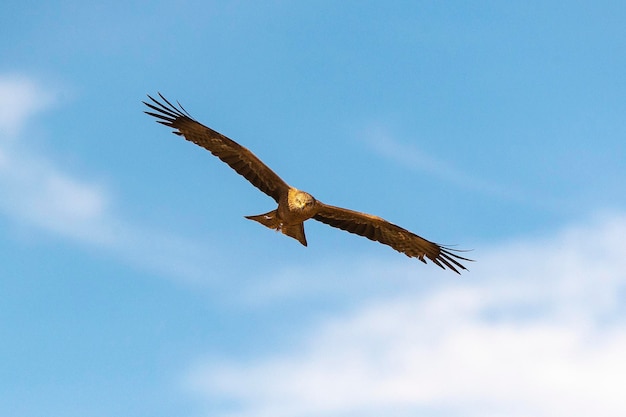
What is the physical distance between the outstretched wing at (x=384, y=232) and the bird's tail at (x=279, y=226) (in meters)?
0.55

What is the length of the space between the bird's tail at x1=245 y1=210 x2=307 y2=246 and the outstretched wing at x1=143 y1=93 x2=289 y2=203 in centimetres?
39

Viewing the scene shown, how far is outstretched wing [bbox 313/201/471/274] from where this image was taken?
18203 millimetres

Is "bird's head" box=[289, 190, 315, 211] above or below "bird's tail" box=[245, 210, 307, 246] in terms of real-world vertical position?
above

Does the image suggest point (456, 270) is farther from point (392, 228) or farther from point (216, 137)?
point (216, 137)

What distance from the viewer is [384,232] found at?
743 inches

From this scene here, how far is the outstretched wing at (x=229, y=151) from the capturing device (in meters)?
17.2

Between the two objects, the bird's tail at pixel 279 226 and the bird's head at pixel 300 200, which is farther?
the bird's tail at pixel 279 226

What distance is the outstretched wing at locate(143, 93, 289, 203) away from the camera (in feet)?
56.3

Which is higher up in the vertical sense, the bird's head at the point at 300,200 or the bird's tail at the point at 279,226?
the bird's head at the point at 300,200

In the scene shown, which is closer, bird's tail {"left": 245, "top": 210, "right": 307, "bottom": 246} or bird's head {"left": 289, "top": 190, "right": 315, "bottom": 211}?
bird's head {"left": 289, "top": 190, "right": 315, "bottom": 211}

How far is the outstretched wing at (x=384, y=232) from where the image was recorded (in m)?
18.2

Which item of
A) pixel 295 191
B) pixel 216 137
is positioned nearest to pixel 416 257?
pixel 295 191

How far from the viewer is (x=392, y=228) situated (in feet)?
61.6

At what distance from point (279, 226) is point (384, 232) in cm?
250
